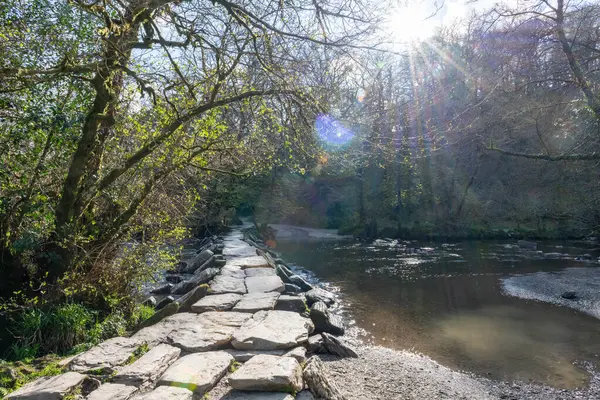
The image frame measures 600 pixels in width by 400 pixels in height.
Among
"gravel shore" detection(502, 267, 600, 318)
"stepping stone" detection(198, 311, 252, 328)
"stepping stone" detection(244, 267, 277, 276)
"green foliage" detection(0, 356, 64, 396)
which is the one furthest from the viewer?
"gravel shore" detection(502, 267, 600, 318)

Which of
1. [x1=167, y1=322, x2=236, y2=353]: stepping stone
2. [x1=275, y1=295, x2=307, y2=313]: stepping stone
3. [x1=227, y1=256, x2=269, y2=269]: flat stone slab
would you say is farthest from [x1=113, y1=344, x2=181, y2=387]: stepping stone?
[x1=227, y1=256, x2=269, y2=269]: flat stone slab

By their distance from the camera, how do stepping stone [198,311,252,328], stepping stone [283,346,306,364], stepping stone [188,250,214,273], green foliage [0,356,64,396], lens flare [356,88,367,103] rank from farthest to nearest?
stepping stone [188,250,214,273] < lens flare [356,88,367,103] < stepping stone [198,311,252,328] < stepping stone [283,346,306,364] < green foliage [0,356,64,396]

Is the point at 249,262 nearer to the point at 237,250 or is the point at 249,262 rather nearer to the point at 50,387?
the point at 237,250

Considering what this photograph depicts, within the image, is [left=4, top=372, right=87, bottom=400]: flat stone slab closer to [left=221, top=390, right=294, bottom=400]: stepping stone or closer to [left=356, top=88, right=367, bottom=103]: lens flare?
[left=221, top=390, right=294, bottom=400]: stepping stone

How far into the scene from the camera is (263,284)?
7.12 meters

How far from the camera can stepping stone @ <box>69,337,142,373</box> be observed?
141 inches

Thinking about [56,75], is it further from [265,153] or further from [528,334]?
[528,334]

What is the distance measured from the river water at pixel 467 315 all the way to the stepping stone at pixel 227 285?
217 centimetres

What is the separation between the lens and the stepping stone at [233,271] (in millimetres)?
7880

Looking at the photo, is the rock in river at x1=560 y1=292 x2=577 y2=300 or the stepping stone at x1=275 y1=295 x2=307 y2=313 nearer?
the stepping stone at x1=275 y1=295 x2=307 y2=313

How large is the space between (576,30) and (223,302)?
7862 mm

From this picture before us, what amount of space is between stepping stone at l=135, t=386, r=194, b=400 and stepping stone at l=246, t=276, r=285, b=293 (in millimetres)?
3507

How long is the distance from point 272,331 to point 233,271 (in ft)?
12.5

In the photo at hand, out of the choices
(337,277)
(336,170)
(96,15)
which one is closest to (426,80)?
(336,170)
